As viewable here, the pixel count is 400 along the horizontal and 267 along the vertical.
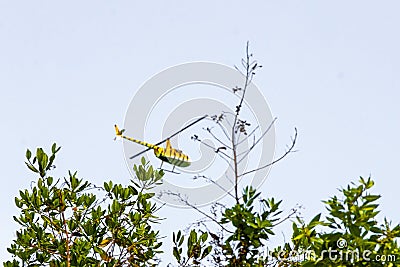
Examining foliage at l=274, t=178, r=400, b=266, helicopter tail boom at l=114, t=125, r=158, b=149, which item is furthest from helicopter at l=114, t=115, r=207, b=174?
foliage at l=274, t=178, r=400, b=266

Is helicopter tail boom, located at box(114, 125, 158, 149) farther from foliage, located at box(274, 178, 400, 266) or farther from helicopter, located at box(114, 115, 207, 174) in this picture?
foliage, located at box(274, 178, 400, 266)

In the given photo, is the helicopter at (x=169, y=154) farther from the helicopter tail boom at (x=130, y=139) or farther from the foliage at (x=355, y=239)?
the foliage at (x=355, y=239)

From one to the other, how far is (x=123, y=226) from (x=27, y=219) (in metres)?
0.93

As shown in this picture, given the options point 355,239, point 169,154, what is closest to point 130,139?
point 169,154

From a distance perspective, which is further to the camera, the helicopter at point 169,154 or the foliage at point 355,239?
the helicopter at point 169,154

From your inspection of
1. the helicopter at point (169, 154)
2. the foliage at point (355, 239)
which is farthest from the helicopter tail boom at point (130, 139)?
the foliage at point (355, 239)

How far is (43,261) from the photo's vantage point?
279 inches

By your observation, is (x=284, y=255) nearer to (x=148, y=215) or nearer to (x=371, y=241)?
(x=371, y=241)

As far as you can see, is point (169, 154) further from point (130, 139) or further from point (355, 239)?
point (355, 239)

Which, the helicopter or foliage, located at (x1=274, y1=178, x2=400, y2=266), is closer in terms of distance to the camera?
foliage, located at (x1=274, y1=178, x2=400, y2=266)

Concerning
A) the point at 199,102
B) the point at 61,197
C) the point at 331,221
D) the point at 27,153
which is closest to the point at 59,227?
the point at 61,197

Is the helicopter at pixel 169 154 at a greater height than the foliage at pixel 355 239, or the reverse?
the helicopter at pixel 169 154

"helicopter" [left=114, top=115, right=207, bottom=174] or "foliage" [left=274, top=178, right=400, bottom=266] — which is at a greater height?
"helicopter" [left=114, top=115, right=207, bottom=174]

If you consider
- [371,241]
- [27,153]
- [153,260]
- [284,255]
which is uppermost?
[27,153]
